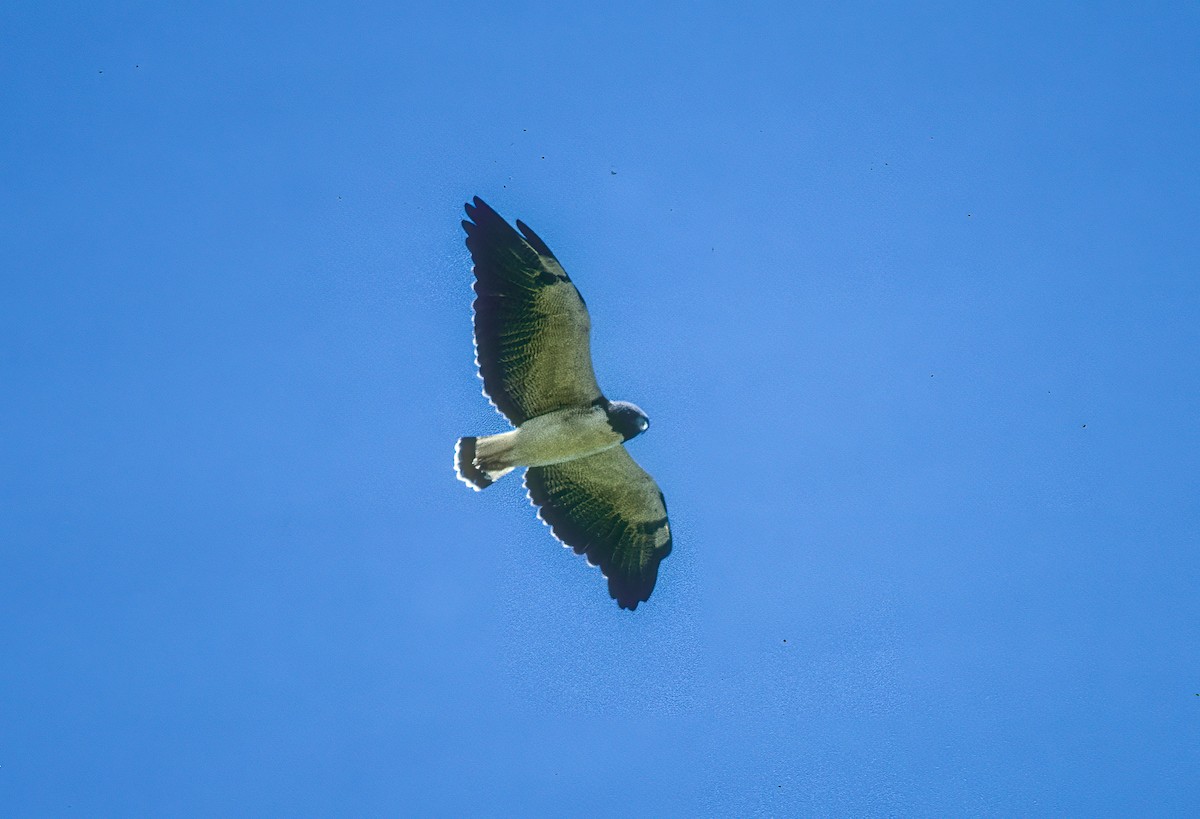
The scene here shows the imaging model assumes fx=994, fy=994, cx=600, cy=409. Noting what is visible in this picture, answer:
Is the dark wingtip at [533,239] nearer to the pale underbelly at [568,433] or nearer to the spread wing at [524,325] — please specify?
the spread wing at [524,325]

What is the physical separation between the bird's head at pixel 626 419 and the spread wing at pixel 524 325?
17 centimetres

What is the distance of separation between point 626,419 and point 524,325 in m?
0.89

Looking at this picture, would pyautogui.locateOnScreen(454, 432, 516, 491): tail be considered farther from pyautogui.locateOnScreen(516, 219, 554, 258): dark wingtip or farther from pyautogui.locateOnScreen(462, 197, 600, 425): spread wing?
pyautogui.locateOnScreen(516, 219, 554, 258): dark wingtip

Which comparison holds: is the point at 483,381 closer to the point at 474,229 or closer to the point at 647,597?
the point at 474,229

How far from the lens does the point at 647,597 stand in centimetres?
→ 651

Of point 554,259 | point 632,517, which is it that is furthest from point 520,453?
point 554,259

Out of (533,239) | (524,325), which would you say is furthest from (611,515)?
(533,239)

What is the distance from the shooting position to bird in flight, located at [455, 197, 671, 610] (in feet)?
18.9

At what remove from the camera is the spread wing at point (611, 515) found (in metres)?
6.49

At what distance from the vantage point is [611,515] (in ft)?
21.7

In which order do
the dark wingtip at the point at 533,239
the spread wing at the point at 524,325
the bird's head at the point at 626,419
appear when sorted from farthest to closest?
the bird's head at the point at 626,419
the spread wing at the point at 524,325
the dark wingtip at the point at 533,239

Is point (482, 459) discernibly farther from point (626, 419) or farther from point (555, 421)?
point (626, 419)

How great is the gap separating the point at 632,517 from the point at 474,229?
219 cm

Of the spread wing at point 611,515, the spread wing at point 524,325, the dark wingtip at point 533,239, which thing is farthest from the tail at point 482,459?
the dark wingtip at point 533,239
